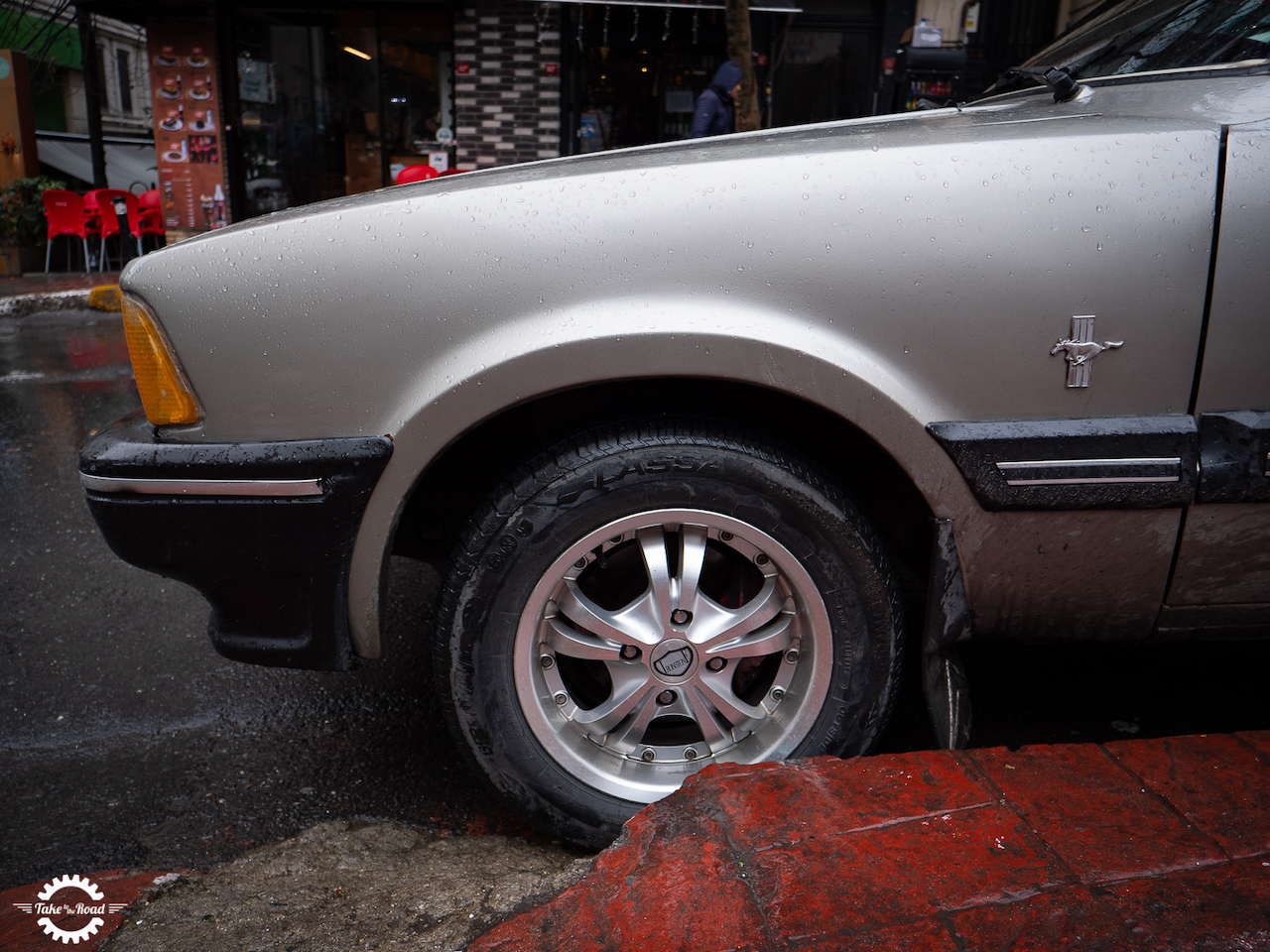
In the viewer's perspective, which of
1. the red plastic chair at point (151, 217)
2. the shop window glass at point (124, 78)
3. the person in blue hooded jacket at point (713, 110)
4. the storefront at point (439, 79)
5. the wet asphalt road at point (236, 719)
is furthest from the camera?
the shop window glass at point (124, 78)

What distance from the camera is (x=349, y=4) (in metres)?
11.4

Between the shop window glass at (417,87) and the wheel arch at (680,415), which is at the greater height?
the shop window glass at (417,87)

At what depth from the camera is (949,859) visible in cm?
152

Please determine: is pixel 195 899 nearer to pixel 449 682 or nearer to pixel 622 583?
pixel 449 682

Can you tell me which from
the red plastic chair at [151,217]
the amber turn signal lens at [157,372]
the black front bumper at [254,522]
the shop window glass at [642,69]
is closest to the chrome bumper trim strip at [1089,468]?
the black front bumper at [254,522]

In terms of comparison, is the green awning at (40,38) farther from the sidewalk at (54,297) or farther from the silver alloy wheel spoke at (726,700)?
the silver alloy wheel spoke at (726,700)

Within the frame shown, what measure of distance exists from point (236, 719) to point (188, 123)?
1174cm

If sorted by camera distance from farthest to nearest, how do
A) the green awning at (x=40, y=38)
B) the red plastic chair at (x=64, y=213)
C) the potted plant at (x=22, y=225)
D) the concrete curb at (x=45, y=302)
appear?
the green awning at (x=40, y=38)
the potted plant at (x=22, y=225)
the red plastic chair at (x=64, y=213)
the concrete curb at (x=45, y=302)

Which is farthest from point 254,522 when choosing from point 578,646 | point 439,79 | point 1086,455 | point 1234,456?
point 439,79

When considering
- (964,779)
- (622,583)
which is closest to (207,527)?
(622,583)

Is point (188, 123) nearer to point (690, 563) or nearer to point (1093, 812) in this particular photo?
point (690, 563)

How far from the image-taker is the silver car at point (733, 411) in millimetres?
1620

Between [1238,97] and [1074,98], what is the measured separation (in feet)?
1.22

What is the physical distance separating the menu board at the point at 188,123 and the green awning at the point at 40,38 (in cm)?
256
